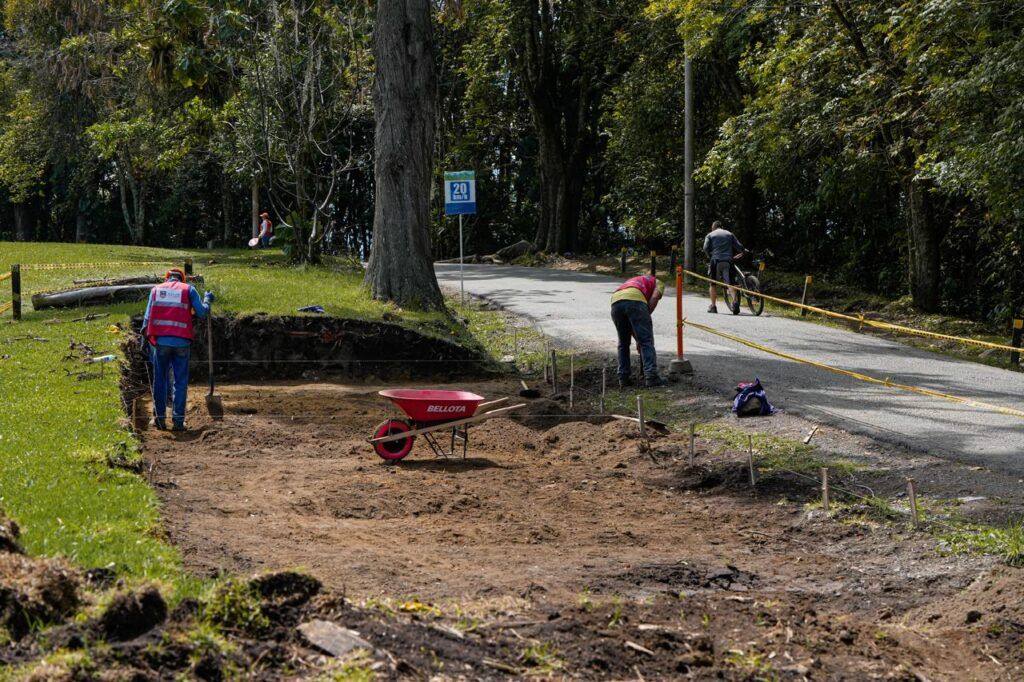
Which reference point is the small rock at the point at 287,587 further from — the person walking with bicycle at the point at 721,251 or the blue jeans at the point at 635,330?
the person walking with bicycle at the point at 721,251

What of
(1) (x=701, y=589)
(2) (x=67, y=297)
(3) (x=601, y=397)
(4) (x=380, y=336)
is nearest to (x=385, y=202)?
(4) (x=380, y=336)

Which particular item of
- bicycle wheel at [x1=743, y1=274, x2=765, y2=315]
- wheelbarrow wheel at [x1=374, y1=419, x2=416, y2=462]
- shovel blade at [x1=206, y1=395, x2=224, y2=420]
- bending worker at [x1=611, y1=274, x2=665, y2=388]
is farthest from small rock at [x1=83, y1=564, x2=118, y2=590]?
bicycle wheel at [x1=743, y1=274, x2=765, y2=315]

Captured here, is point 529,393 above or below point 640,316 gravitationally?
below

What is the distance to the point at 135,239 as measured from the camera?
1939 inches

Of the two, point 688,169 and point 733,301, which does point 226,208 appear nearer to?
point 688,169

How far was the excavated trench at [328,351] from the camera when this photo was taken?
59.3 ft

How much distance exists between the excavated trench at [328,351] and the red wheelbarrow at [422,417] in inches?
242

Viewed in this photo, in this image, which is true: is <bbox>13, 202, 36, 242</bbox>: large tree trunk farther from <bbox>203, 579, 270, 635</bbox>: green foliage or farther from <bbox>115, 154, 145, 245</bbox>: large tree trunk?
<bbox>203, 579, 270, 635</bbox>: green foliage

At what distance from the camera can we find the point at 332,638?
546 centimetres

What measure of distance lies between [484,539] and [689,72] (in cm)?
2180

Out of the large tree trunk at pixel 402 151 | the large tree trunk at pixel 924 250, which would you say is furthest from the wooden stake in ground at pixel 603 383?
the large tree trunk at pixel 924 250

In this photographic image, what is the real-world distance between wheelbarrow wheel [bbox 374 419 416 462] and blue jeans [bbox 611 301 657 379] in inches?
Result: 149

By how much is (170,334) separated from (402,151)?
9.57m

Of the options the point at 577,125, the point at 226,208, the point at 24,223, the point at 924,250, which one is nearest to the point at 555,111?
the point at 577,125
